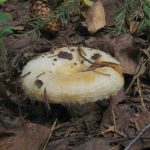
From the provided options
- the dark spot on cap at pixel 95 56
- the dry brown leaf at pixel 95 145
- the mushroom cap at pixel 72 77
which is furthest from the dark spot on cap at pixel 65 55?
the dry brown leaf at pixel 95 145

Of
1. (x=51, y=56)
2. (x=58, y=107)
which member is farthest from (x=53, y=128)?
(x=51, y=56)

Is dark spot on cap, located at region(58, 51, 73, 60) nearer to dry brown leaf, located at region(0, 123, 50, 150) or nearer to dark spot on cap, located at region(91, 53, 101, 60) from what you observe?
dark spot on cap, located at region(91, 53, 101, 60)

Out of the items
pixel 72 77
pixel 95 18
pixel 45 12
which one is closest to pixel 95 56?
pixel 72 77

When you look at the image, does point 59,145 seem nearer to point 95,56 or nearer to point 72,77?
point 72,77

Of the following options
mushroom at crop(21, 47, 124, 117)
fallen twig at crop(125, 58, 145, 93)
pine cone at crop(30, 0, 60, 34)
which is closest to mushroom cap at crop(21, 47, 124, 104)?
mushroom at crop(21, 47, 124, 117)

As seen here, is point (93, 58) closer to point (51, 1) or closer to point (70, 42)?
point (70, 42)

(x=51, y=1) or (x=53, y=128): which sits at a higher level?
(x=51, y=1)

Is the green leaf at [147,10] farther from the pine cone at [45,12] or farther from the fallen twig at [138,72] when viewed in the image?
the pine cone at [45,12]

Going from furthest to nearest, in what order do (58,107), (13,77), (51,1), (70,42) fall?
1. (51,1)
2. (70,42)
3. (13,77)
4. (58,107)
